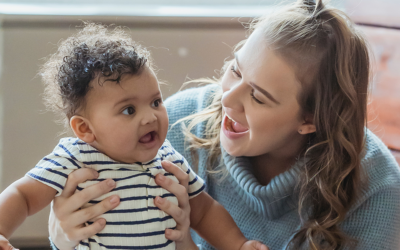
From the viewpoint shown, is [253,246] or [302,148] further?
[302,148]

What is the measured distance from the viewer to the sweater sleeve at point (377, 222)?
1.05 meters

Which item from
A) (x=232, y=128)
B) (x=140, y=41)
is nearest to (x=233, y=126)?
(x=232, y=128)

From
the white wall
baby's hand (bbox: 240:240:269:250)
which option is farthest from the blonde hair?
the white wall

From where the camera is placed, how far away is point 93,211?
0.87m

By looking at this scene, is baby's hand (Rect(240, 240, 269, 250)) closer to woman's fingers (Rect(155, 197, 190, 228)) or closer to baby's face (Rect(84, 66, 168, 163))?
woman's fingers (Rect(155, 197, 190, 228))

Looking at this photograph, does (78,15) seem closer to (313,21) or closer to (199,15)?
(199,15)

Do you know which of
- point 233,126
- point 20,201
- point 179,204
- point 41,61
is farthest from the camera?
point 41,61

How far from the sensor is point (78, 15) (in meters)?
1.62

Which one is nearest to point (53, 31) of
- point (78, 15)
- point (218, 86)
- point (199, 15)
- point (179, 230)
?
point (78, 15)

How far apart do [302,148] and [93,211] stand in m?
0.63

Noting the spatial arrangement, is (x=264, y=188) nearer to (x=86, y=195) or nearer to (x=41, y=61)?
(x=86, y=195)

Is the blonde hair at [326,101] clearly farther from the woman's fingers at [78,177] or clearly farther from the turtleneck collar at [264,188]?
the woman's fingers at [78,177]

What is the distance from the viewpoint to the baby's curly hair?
2.77 ft

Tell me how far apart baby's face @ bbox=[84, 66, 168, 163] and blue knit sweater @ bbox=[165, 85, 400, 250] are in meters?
0.36
